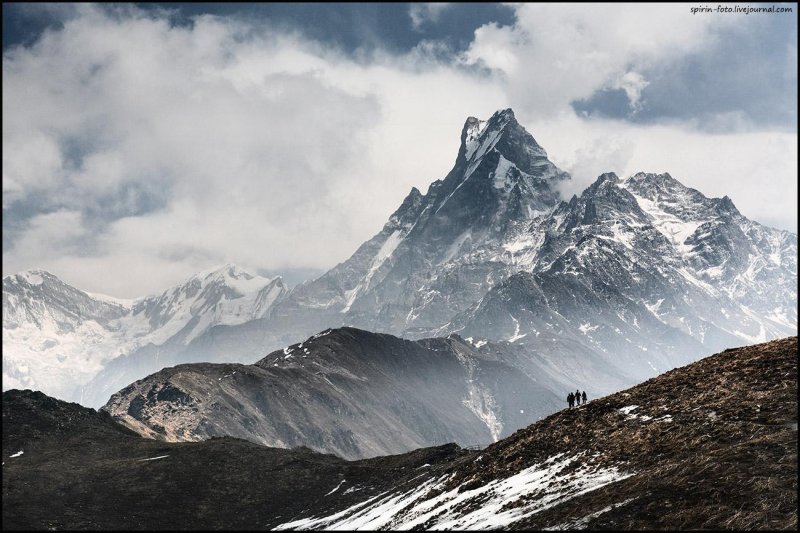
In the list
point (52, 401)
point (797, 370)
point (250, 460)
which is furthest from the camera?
point (52, 401)

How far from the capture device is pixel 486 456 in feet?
214

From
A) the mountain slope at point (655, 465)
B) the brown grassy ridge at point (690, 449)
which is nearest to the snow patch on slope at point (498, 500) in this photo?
the mountain slope at point (655, 465)

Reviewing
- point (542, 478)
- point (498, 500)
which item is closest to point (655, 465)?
point (542, 478)

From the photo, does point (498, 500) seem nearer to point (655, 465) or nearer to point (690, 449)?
point (655, 465)

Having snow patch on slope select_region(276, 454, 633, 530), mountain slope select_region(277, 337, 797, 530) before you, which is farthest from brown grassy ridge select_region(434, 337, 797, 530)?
snow patch on slope select_region(276, 454, 633, 530)

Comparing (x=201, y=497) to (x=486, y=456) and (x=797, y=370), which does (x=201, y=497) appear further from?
(x=797, y=370)

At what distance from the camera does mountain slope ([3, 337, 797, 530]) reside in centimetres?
3438

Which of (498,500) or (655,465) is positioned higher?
(655,465)

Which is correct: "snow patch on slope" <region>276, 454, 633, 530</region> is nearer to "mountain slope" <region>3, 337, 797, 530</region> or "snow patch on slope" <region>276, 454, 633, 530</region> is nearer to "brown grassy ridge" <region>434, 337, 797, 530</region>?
"mountain slope" <region>3, 337, 797, 530</region>

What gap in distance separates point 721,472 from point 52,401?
158m

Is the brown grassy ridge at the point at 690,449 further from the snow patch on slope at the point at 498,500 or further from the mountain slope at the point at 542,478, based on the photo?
the snow patch on slope at the point at 498,500

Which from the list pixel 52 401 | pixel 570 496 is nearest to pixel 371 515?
pixel 570 496

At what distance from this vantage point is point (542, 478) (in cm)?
4866

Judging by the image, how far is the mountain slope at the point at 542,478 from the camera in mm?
34375
